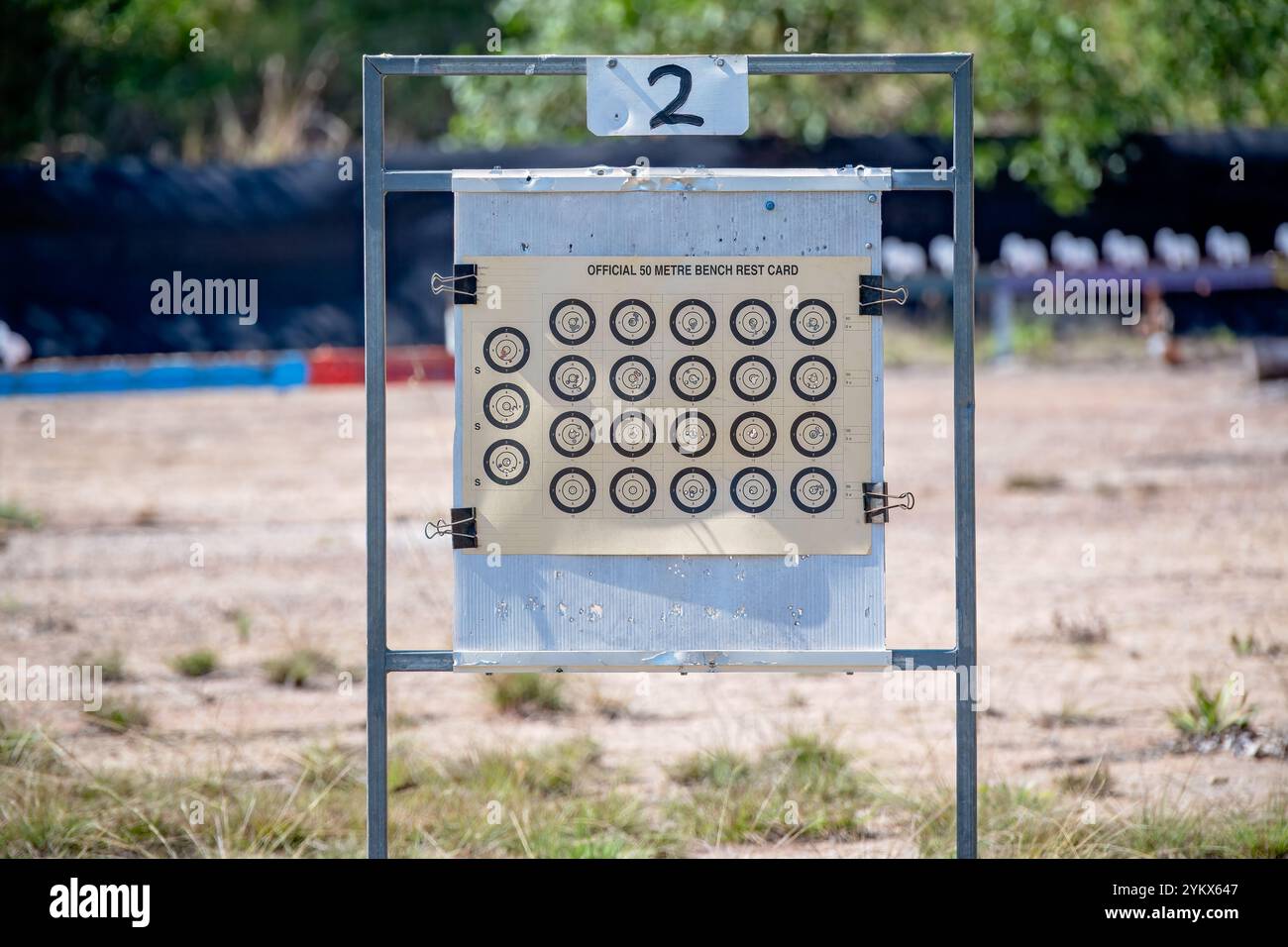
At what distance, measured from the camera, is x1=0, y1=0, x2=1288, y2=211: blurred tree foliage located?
15516 mm

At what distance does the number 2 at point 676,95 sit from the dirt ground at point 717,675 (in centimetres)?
207

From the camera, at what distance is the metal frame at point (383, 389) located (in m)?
3.71

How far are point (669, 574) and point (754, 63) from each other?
1237 millimetres

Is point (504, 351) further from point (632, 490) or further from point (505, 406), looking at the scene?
point (632, 490)

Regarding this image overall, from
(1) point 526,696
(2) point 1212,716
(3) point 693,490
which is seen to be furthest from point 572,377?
(2) point 1212,716

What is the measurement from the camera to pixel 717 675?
6598 millimetres

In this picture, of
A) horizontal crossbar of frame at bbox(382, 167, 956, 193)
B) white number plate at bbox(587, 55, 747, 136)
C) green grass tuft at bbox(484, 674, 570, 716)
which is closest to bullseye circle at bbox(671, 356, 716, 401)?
horizontal crossbar of frame at bbox(382, 167, 956, 193)

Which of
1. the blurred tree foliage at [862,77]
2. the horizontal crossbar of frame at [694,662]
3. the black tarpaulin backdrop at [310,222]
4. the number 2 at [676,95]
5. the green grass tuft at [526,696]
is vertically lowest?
the green grass tuft at [526,696]

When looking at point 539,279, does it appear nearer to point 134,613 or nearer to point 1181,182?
point 134,613

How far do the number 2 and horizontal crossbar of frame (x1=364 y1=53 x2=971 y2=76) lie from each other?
0.50ft

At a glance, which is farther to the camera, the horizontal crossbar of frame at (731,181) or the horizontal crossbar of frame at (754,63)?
the horizontal crossbar of frame at (731,181)

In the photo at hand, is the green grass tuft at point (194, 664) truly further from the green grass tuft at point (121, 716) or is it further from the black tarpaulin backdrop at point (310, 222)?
the black tarpaulin backdrop at point (310, 222)

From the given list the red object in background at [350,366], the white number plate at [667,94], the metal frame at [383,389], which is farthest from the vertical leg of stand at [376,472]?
the red object in background at [350,366]
